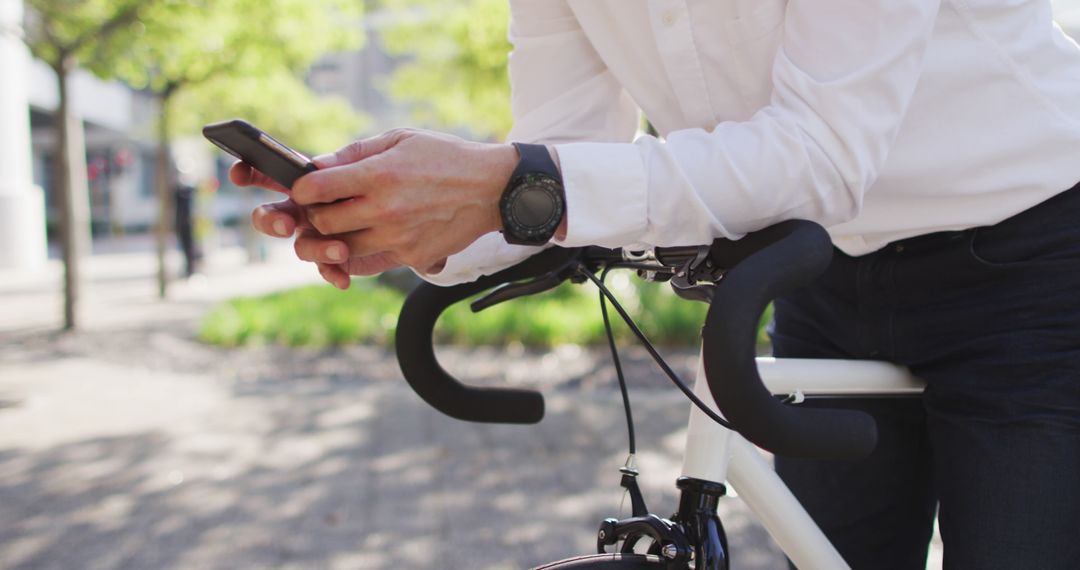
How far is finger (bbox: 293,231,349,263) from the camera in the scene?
91 centimetres

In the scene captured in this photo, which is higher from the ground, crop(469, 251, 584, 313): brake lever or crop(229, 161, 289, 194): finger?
crop(229, 161, 289, 194): finger

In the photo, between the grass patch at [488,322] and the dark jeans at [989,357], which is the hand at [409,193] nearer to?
the dark jeans at [989,357]

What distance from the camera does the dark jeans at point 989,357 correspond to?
4.15 ft

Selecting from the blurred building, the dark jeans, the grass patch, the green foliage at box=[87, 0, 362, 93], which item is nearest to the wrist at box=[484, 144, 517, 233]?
the dark jeans

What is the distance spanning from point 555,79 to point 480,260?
1.13ft

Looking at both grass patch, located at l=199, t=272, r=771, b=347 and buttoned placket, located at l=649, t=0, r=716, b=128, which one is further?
grass patch, located at l=199, t=272, r=771, b=347

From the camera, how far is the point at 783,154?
3.09 ft

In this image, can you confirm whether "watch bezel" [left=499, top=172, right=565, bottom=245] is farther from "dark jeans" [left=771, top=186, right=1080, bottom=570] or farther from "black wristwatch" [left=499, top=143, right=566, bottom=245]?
"dark jeans" [left=771, top=186, right=1080, bottom=570]

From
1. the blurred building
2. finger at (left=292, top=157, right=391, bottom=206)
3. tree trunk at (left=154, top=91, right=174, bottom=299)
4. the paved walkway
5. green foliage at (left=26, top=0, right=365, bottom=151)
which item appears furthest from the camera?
the blurred building

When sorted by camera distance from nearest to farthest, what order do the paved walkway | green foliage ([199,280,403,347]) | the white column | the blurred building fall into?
the paved walkway → green foliage ([199,280,403,347]) → the white column → the blurred building

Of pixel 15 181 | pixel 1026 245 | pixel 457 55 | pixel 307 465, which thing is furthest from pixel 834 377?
pixel 15 181

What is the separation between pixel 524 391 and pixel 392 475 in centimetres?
329

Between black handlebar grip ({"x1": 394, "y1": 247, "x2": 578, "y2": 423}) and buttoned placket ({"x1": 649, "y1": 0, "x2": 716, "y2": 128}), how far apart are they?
0.83ft

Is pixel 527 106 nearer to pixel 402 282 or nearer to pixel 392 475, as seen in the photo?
pixel 392 475
